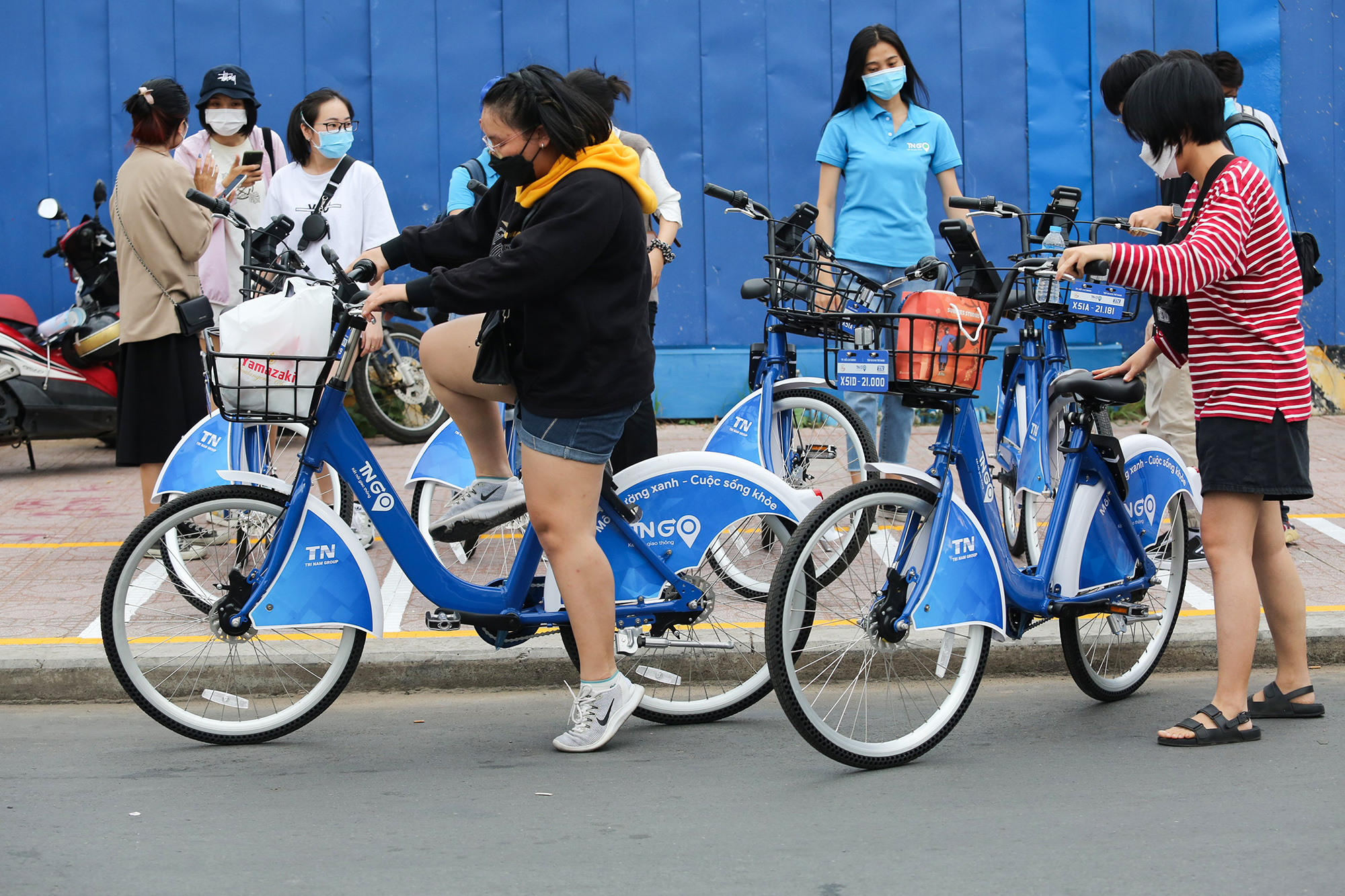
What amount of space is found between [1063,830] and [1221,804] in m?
0.50

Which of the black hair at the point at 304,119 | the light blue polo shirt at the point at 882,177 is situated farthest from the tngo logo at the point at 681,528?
the black hair at the point at 304,119

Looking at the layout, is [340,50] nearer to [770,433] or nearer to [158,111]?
[158,111]

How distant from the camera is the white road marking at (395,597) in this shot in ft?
18.3

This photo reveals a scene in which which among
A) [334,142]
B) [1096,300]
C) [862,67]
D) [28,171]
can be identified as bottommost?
[1096,300]

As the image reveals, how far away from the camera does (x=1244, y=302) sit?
4.32 m

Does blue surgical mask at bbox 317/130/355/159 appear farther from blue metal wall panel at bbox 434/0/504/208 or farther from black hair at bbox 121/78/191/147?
blue metal wall panel at bbox 434/0/504/208

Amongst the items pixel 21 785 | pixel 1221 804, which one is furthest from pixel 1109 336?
pixel 21 785

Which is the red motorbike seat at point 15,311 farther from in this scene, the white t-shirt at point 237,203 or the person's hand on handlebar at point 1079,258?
the person's hand on handlebar at point 1079,258

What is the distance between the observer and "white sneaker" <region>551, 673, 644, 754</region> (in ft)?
14.4

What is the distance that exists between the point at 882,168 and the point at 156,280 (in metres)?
3.43

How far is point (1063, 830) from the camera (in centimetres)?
373

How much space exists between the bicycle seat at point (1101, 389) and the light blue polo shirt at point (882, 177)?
7.95 ft

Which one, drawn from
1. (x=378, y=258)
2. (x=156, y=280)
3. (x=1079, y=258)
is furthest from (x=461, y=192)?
(x=1079, y=258)

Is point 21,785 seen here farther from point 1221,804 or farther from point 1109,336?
point 1109,336
